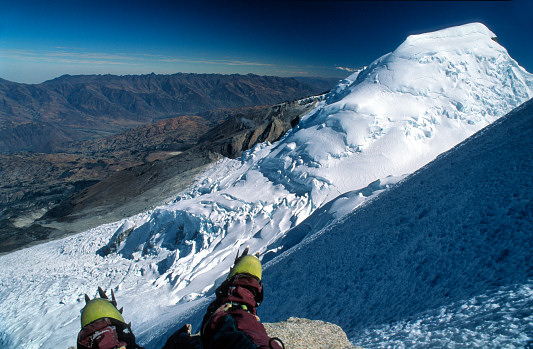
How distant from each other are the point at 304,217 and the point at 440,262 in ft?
37.1

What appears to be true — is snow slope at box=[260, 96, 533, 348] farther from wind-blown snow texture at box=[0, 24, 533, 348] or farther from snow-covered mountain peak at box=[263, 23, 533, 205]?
snow-covered mountain peak at box=[263, 23, 533, 205]

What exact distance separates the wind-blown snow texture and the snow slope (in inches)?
3.1

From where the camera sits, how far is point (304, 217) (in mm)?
15664

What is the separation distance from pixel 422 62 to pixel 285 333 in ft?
72.6

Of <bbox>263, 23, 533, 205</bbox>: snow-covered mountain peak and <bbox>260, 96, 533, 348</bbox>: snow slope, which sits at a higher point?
<bbox>263, 23, 533, 205</bbox>: snow-covered mountain peak

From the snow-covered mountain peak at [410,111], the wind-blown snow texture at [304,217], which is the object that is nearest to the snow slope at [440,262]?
the wind-blown snow texture at [304,217]

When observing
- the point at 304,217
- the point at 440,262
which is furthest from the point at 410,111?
the point at 440,262

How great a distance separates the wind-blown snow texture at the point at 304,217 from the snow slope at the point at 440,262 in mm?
78

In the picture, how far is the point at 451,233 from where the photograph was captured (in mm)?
4723

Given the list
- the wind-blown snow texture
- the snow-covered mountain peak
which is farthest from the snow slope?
the snow-covered mountain peak

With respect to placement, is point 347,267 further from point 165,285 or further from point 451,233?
point 165,285

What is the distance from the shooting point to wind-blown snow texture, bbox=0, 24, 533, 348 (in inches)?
275

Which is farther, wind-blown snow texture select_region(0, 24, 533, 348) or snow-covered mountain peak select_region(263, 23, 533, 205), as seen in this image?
snow-covered mountain peak select_region(263, 23, 533, 205)

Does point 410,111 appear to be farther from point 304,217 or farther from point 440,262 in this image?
point 440,262
